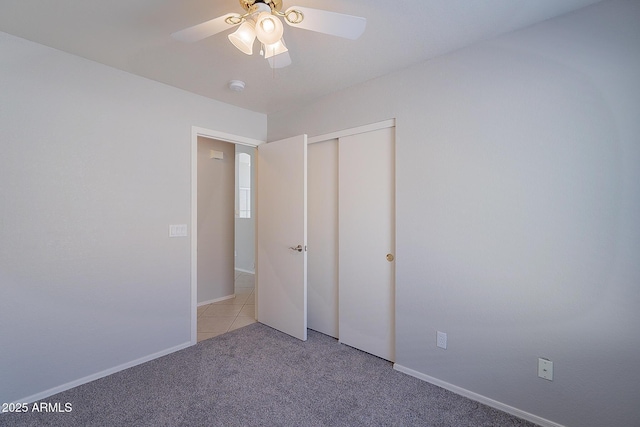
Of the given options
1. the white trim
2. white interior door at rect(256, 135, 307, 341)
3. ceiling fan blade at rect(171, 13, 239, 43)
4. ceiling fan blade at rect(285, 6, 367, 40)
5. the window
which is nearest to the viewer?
ceiling fan blade at rect(285, 6, 367, 40)

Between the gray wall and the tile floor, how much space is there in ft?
0.69

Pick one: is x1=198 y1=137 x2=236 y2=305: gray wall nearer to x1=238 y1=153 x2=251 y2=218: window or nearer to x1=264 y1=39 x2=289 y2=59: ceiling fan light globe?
x1=238 y1=153 x2=251 y2=218: window

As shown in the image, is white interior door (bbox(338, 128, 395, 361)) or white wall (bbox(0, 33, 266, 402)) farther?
white interior door (bbox(338, 128, 395, 361))

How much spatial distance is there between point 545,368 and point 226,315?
308 cm

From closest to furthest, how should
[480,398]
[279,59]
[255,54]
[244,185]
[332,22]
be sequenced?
1. [332,22]
2. [279,59]
3. [480,398]
4. [255,54]
5. [244,185]

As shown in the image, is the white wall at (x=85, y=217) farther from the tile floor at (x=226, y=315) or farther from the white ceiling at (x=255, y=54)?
the tile floor at (x=226, y=315)

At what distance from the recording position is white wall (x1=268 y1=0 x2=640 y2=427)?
1.47m

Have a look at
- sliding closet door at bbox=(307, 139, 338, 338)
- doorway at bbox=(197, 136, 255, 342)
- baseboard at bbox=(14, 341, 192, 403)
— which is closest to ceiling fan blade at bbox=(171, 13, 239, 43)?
sliding closet door at bbox=(307, 139, 338, 338)

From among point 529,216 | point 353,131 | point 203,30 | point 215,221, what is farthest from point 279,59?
point 215,221

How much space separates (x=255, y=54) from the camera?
2.03 m

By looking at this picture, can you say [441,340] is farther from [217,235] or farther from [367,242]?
[217,235]

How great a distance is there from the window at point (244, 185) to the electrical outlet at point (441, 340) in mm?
4393

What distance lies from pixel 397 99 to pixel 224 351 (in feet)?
8.63

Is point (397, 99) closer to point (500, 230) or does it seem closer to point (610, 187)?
point (500, 230)
